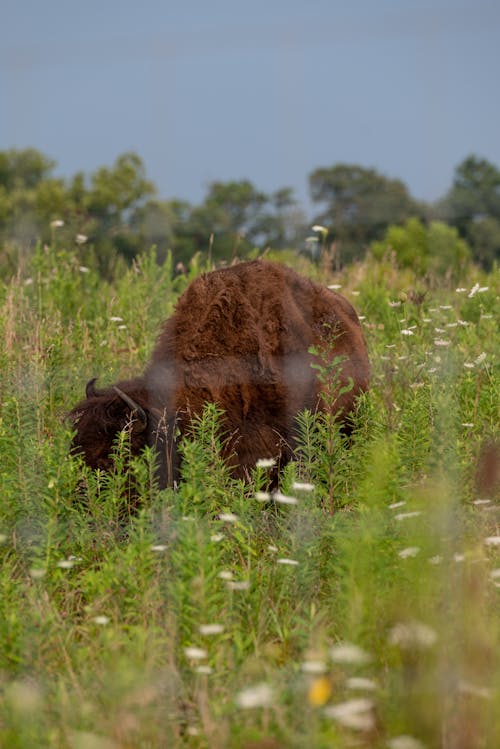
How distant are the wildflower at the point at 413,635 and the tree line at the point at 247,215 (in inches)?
115

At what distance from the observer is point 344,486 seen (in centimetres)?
458

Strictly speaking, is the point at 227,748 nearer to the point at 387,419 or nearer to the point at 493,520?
the point at 493,520

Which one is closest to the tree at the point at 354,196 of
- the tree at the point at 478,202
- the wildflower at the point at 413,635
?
the tree at the point at 478,202

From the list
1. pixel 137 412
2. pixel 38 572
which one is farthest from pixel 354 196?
pixel 38 572

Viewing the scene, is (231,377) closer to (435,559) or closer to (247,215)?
(435,559)

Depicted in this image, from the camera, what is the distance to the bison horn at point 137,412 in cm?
447

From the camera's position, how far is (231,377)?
4.88 metres

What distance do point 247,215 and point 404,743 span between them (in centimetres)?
624

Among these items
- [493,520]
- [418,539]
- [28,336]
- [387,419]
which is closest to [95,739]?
[418,539]

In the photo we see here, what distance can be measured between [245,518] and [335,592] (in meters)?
0.75

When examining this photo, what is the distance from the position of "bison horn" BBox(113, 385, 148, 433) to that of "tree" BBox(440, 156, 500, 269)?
6053 millimetres

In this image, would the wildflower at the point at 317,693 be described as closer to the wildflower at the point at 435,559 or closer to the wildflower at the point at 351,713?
the wildflower at the point at 351,713

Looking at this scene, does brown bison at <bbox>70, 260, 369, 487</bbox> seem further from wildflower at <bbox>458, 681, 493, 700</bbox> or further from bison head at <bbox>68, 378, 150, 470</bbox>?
wildflower at <bbox>458, 681, 493, 700</bbox>

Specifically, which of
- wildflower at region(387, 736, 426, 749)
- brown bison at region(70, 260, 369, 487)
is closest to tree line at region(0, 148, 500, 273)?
brown bison at region(70, 260, 369, 487)
